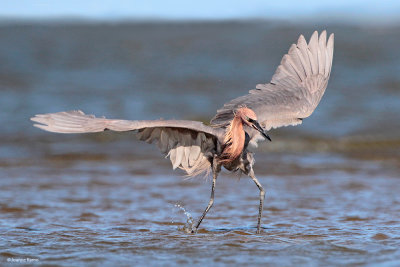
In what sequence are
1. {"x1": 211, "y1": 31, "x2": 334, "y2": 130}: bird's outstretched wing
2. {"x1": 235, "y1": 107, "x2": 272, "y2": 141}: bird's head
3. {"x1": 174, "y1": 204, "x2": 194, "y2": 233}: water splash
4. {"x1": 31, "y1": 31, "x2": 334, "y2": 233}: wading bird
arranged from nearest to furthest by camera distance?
{"x1": 31, "y1": 31, "x2": 334, "y2": 233}: wading bird
{"x1": 235, "y1": 107, "x2": 272, "y2": 141}: bird's head
{"x1": 174, "y1": 204, "x2": 194, "y2": 233}: water splash
{"x1": 211, "y1": 31, "x2": 334, "y2": 130}: bird's outstretched wing

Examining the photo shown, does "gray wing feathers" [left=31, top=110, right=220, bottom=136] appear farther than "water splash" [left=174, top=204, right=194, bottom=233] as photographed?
No

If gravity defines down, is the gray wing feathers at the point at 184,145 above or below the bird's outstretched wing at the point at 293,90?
below

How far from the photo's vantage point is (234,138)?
22.2 ft

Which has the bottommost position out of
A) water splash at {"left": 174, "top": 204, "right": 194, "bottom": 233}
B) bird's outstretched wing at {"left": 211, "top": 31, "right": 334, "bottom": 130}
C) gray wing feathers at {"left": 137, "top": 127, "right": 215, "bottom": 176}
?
water splash at {"left": 174, "top": 204, "right": 194, "bottom": 233}

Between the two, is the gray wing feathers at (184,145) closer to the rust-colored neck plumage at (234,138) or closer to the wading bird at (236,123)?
the wading bird at (236,123)

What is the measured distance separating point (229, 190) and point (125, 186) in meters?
1.39

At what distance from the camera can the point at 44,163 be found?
11.3 meters

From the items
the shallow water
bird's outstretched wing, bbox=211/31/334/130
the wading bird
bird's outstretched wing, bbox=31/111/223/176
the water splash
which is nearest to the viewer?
the shallow water

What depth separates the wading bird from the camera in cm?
616

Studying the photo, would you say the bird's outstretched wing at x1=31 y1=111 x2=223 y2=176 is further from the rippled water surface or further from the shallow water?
the shallow water

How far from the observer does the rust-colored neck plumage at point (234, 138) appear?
22.2 ft

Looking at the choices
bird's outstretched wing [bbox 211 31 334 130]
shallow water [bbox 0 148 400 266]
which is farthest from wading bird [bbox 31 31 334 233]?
shallow water [bbox 0 148 400 266]

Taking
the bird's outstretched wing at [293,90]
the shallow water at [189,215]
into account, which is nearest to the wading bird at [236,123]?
the bird's outstretched wing at [293,90]

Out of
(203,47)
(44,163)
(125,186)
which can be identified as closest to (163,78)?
(203,47)
